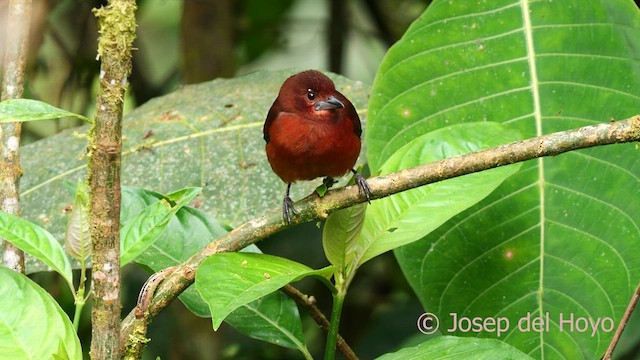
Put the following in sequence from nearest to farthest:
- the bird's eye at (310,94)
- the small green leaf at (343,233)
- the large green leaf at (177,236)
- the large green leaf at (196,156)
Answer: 1. the small green leaf at (343,233)
2. the large green leaf at (177,236)
3. the bird's eye at (310,94)
4. the large green leaf at (196,156)

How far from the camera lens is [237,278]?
1269 mm

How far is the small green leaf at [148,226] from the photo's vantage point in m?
1.35

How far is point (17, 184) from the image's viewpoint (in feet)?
5.22

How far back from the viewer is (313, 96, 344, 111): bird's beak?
6.44 ft

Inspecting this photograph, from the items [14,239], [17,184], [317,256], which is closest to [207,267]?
[14,239]

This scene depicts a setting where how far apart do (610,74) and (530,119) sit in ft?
0.66

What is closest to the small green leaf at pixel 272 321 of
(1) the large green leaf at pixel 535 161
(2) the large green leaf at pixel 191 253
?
(2) the large green leaf at pixel 191 253

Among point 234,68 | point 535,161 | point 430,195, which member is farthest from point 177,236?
point 234,68

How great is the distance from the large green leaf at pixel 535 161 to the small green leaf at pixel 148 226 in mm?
616

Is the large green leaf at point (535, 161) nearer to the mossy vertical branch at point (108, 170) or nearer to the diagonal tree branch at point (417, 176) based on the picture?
the diagonal tree branch at point (417, 176)

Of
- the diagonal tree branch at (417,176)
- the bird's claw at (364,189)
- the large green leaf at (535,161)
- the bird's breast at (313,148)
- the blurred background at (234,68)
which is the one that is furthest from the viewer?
the blurred background at (234,68)

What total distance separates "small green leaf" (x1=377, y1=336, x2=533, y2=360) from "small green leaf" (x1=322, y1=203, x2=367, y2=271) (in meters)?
0.20

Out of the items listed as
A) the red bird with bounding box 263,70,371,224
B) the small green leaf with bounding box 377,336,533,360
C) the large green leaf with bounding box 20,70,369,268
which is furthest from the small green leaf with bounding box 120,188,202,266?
the large green leaf with bounding box 20,70,369,268

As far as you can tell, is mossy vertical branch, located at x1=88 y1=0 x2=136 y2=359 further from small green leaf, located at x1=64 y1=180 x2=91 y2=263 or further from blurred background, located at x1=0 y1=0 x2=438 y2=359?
blurred background, located at x1=0 y1=0 x2=438 y2=359
